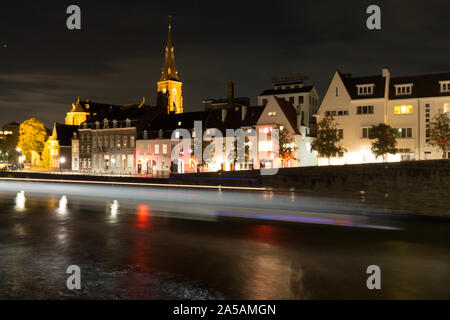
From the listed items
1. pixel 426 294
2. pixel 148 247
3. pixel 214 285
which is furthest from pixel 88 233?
pixel 426 294

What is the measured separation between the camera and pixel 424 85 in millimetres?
52656

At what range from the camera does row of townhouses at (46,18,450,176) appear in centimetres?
5259

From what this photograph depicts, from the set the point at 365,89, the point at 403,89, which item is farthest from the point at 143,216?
the point at 403,89

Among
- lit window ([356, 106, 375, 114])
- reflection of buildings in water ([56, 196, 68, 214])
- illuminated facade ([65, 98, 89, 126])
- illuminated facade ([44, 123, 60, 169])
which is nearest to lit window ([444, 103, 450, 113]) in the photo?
lit window ([356, 106, 375, 114])

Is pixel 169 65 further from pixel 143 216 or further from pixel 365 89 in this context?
pixel 143 216

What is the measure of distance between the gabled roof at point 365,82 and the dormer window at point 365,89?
0.37 metres

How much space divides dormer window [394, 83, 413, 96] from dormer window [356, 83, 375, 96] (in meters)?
2.95

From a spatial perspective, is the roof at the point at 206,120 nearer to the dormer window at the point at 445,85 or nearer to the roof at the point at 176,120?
the roof at the point at 176,120

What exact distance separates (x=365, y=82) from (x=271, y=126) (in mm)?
13982

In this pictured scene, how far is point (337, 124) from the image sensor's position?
56.1 metres

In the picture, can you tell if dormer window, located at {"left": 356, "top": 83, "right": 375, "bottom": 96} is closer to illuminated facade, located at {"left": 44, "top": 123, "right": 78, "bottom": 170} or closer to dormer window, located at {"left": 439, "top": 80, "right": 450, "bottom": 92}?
dormer window, located at {"left": 439, "top": 80, "right": 450, "bottom": 92}

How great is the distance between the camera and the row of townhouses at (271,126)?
2071 inches

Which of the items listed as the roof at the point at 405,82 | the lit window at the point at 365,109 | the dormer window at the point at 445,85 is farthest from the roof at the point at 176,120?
the dormer window at the point at 445,85
